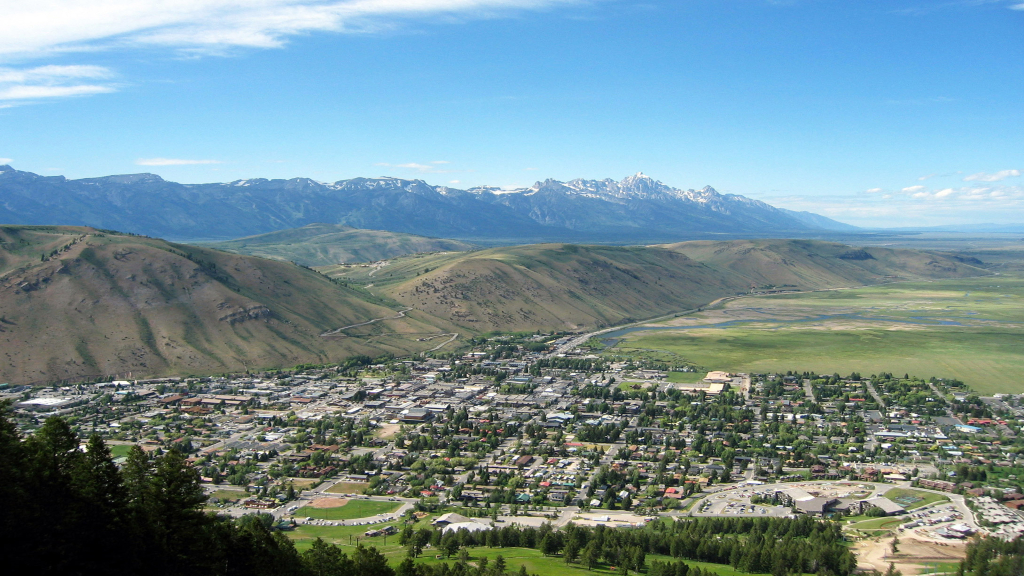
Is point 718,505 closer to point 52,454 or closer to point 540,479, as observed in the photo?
point 540,479

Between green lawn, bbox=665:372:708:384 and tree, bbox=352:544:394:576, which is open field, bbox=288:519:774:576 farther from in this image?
green lawn, bbox=665:372:708:384

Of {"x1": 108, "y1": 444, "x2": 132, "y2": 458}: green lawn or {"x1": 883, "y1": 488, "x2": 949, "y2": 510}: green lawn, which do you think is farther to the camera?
{"x1": 108, "y1": 444, "x2": 132, "y2": 458}: green lawn

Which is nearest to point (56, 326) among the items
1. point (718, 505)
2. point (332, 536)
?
point (332, 536)

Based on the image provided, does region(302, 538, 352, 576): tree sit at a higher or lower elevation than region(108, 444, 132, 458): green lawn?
higher

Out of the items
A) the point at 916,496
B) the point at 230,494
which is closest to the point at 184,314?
the point at 230,494

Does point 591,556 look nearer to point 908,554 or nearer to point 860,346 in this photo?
point 908,554

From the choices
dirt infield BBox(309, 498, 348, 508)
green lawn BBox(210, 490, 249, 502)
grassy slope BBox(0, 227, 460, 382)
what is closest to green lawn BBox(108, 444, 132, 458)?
green lawn BBox(210, 490, 249, 502)
